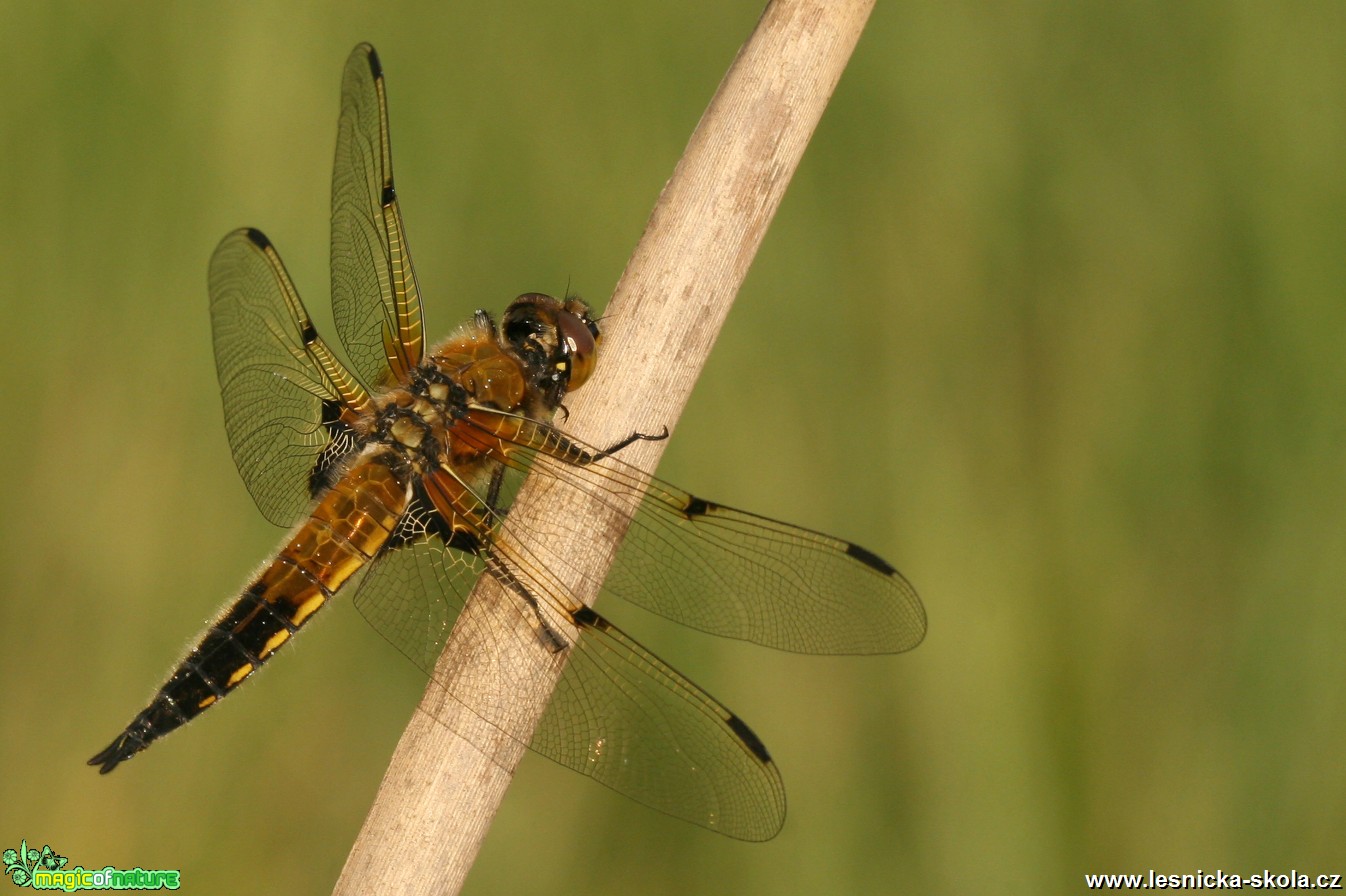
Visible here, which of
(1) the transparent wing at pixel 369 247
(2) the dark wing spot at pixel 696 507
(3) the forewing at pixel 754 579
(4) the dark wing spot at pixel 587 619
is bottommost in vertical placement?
(4) the dark wing spot at pixel 587 619

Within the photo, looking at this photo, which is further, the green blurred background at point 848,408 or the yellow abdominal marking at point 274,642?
the green blurred background at point 848,408

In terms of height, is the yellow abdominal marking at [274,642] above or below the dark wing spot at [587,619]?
below

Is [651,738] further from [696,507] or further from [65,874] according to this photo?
[65,874]

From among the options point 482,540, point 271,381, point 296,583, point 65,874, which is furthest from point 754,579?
point 65,874

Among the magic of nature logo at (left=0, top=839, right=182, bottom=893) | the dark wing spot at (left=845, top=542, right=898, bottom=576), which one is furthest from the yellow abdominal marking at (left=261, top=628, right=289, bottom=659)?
the dark wing spot at (left=845, top=542, right=898, bottom=576)

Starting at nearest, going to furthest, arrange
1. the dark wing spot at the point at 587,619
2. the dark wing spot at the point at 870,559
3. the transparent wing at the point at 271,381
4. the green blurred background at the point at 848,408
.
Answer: the dark wing spot at the point at 587,619
the dark wing spot at the point at 870,559
the transparent wing at the point at 271,381
the green blurred background at the point at 848,408

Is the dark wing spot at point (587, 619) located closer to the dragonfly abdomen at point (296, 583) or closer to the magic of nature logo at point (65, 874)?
the dragonfly abdomen at point (296, 583)

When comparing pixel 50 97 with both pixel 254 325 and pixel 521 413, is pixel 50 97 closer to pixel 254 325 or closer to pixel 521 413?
pixel 254 325

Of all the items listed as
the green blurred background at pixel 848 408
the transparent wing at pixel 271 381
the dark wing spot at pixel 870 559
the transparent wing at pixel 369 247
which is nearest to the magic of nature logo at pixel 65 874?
the green blurred background at pixel 848 408
